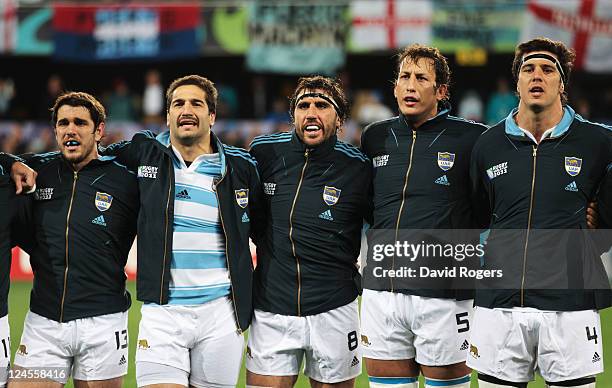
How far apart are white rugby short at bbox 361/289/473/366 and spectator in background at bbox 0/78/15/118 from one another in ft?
41.2

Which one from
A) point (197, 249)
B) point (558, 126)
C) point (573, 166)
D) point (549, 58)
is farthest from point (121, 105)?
point (573, 166)

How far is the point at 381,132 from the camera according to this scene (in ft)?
21.3

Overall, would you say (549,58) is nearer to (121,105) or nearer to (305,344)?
(305,344)

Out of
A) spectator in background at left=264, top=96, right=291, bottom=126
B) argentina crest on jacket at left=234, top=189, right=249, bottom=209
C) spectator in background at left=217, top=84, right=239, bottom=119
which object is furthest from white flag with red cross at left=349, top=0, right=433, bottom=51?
argentina crest on jacket at left=234, top=189, right=249, bottom=209

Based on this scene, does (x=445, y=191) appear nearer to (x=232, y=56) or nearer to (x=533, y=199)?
(x=533, y=199)

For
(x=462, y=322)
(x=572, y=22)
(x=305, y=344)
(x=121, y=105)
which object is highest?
(x=572, y=22)

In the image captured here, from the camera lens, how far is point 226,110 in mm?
16875

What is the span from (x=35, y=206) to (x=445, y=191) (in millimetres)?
2544

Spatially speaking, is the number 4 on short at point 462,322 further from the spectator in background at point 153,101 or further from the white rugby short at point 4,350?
the spectator in background at point 153,101

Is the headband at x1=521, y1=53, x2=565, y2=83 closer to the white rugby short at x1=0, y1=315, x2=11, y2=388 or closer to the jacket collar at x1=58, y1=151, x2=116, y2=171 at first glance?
the jacket collar at x1=58, y1=151, x2=116, y2=171

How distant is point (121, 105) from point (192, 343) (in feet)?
37.8

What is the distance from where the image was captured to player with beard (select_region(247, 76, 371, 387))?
603 centimetres

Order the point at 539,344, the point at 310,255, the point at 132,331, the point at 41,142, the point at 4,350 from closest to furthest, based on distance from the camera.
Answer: the point at 539,344 < the point at 4,350 < the point at 310,255 < the point at 132,331 < the point at 41,142

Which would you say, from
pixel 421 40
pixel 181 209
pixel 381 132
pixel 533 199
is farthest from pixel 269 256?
pixel 421 40
